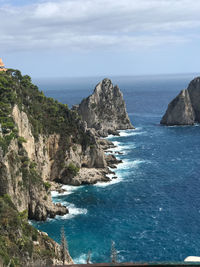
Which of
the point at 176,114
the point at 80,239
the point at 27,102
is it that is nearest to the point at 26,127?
the point at 27,102

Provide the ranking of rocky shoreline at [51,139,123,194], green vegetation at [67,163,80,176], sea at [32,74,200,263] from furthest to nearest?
green vegetation at [67,163,80,176], rocky shoreline at [51,139,123,194], sea at [32,74,200,263]

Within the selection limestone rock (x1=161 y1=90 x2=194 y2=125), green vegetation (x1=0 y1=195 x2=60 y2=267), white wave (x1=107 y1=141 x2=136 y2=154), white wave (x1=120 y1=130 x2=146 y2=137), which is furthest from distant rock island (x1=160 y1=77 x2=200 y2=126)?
green vegetation (x1=0 y1=195 x2=60 y2=267)

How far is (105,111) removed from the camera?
167875mm

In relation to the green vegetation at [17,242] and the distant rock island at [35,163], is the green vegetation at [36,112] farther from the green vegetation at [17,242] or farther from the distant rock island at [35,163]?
the green vegetation at [17,242]

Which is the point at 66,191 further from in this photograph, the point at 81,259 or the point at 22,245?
the point at 22,245

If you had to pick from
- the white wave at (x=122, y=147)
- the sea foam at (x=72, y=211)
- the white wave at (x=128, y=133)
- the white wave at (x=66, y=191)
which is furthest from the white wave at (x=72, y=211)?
the white wave at (x=128, y=133)

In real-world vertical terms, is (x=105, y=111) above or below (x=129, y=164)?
above

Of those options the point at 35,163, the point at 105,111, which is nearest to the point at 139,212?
the point at 35,163

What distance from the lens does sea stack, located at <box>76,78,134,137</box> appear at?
160 m

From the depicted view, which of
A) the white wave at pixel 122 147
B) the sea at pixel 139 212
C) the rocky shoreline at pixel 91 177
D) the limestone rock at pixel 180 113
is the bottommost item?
the sea at pixel 139 212

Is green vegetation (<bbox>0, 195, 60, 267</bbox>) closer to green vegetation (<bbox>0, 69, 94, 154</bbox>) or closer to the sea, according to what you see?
the sea

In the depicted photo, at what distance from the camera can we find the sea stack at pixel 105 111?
160 metres

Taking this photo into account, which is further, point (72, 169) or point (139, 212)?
point (72, 169)

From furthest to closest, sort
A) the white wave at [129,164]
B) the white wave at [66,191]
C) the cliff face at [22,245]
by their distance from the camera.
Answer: the white wave at [129,164]
the white wave at [66,191]
the cliff face at [22,245]
